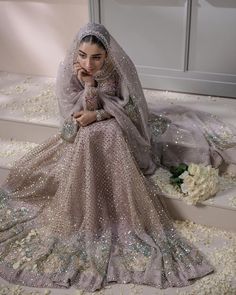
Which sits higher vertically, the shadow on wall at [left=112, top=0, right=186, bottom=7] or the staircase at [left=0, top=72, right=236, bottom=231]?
the shadow on wall at [left=112, top=0, right=186, bottom=7]

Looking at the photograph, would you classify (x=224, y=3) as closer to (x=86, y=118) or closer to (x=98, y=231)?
(x=86, y=118)

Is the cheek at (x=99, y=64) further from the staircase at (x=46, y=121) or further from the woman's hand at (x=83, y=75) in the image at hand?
the staircase at (x=46, y=121)

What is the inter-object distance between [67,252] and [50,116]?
0.89m

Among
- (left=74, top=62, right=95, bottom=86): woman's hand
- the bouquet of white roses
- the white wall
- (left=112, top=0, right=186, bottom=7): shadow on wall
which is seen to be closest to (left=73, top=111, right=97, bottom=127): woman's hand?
(left=74, top=62, right=95, bottom=86): woman's hand

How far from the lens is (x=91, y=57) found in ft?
5.85

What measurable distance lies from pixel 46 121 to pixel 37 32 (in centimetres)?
84

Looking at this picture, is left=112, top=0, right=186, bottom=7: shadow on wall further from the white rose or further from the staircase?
the white rose

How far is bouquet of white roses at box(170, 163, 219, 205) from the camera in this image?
1.87 meters

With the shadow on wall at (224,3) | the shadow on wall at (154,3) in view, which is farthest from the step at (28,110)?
the shadow on wall at (224,3)

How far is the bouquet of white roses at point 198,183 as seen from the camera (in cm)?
187

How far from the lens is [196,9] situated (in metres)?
2.46

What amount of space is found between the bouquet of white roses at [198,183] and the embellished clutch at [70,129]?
0.50m

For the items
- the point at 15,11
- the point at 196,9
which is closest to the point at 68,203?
the point at 196,9

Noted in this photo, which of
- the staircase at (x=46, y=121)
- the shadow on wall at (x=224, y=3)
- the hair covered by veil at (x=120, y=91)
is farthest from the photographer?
the shadow on wall at (x=224, y=3)
